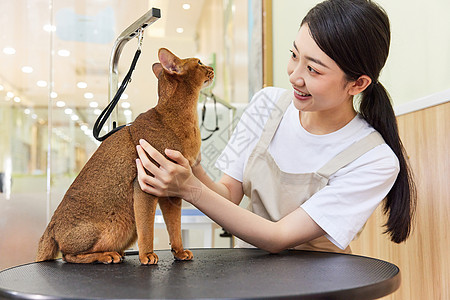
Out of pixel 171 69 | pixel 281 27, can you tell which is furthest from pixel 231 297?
pixel 281 27

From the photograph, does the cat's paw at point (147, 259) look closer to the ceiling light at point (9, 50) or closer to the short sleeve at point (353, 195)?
the short sleeve at point (353, 195)

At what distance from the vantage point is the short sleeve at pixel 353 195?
0.99 metres

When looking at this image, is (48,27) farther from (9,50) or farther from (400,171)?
(400,171)

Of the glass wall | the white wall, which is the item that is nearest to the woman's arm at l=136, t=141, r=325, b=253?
the white wall

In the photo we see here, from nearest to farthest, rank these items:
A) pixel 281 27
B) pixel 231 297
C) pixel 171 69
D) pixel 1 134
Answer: pixel 231 297, pixel 171 69, pixel 281 27, pixel 1 134

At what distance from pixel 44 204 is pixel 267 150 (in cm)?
215

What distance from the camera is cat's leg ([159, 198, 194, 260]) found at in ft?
2.74

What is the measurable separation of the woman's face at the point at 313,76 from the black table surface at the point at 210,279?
36 centimetres

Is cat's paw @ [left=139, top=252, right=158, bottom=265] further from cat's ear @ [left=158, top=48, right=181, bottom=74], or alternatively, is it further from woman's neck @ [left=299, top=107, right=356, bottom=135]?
woman's neck @ [left=299, top=107, right=356, bottom=135]

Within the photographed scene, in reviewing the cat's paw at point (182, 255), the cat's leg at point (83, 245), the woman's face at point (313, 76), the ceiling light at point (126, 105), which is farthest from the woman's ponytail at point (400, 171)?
the ceiling light at point (126, 105)

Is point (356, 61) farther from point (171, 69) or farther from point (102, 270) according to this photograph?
point (102, 270)

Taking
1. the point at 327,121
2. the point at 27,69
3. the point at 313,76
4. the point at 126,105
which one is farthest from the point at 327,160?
the point at 27,69

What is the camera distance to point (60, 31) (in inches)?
118

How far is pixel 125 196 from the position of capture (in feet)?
2.56
